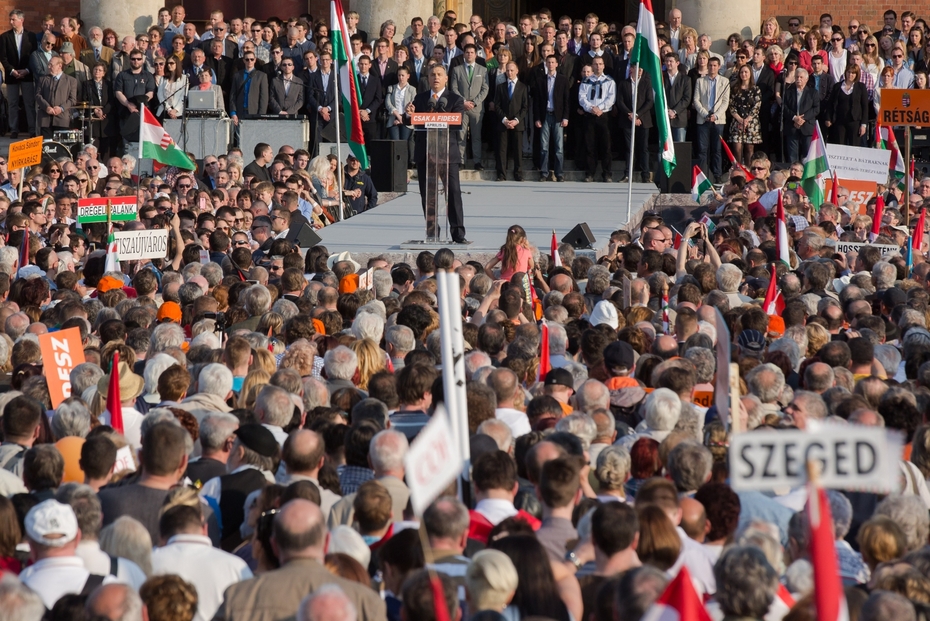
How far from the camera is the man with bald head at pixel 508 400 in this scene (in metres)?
7.36

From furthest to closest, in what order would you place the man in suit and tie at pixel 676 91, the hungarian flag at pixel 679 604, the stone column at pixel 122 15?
the stone column at pixel 122 15 → the man in suit and tie at pixel 676 91 → the hungarian flag at pixel 679 604

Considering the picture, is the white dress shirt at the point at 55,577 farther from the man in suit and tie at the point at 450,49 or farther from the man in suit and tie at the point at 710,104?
the man in suit and tie at the point at 450,49

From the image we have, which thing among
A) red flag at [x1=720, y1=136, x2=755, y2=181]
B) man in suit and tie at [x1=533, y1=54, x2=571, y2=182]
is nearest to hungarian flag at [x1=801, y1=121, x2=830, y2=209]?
red flag at [x1=720, y1=136, x2=755, y2=181]

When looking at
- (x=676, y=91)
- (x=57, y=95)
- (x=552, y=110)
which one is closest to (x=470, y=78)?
(x=552, y=110)

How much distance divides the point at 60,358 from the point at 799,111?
14.1 m

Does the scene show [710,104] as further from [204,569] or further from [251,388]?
[204,569]

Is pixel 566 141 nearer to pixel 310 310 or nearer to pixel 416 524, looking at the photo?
pixel 310 310

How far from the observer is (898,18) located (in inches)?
998

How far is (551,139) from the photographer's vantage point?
835 inches

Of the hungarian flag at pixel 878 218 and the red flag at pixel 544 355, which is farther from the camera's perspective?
the hungarian flag at pixel 878 218

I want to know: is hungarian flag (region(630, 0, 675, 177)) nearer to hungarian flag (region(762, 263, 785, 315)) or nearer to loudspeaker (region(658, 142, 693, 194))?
loudspeaker (region(658, 142, 693, 194))

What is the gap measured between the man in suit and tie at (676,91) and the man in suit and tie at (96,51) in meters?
8.44

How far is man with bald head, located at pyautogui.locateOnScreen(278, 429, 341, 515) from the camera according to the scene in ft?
20.0

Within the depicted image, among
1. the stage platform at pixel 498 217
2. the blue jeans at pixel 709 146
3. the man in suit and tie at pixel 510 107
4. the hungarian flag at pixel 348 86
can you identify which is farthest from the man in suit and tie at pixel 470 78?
the hungarian flag at pixel 348 86
